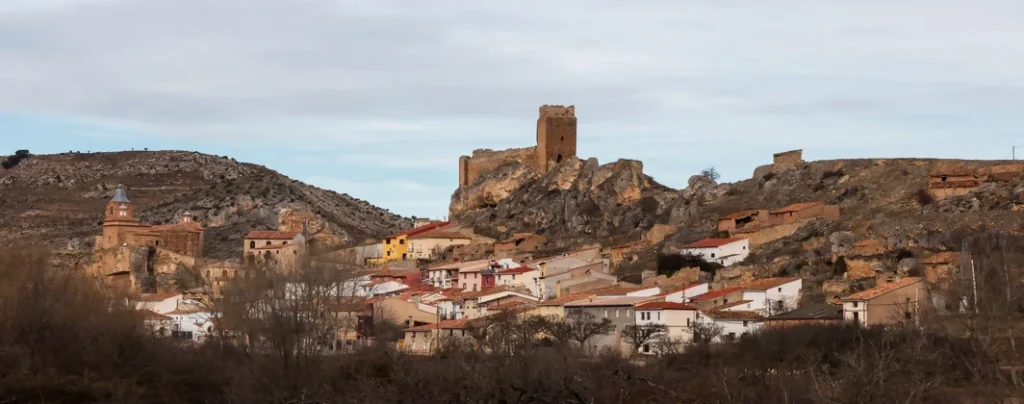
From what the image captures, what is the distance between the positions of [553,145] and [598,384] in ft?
147

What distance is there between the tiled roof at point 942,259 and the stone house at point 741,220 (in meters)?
12.2

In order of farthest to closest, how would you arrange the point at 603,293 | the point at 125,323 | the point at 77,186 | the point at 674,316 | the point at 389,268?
the point at 77,186, the point at 389,268, the point at 603,293, the point at 674,316, the point at 125,323

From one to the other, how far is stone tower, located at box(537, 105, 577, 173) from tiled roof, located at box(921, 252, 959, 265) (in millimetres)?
35347

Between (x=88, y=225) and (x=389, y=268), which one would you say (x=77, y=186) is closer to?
(x=88, y=225)

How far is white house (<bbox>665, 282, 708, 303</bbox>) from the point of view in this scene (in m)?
49.3

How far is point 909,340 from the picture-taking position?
38.9m

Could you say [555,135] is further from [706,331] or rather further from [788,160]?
[706,331]

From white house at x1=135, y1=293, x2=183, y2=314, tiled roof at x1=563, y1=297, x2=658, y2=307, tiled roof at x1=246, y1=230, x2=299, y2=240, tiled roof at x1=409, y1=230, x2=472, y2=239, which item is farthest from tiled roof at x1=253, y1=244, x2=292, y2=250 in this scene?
tiled roof at x1=563, y1=297, x2=658, y2=307

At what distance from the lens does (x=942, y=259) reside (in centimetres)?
4772

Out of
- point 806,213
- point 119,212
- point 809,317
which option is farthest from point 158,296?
point 809,317

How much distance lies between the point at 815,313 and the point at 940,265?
5492 mm

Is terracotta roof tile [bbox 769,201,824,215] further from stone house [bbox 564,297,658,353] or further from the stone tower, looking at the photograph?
the stone tower

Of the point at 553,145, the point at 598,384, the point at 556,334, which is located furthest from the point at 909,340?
the point at 553,145

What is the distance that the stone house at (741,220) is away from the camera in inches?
2383
